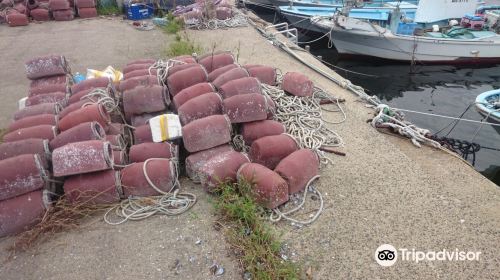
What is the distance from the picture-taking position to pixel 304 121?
4.62 meters

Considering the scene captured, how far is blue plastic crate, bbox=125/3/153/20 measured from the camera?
12070mm

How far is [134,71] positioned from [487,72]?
12.2 meters

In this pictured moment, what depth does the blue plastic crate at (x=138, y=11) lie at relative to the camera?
1207 cm

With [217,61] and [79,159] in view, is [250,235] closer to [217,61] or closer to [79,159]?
[79,159]

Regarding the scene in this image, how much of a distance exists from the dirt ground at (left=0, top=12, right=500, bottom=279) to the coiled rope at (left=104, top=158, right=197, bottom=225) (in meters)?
0.07

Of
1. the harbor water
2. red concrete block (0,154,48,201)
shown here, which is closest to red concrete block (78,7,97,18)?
the harbor water

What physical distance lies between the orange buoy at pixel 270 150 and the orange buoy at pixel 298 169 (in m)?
0.11

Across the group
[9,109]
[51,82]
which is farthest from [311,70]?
[9,109]

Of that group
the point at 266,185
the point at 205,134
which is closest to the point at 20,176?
the point at 205,134

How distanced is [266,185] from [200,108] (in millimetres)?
1268

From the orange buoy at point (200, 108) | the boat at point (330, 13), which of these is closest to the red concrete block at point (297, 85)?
the orange buoy at point (200, 108)

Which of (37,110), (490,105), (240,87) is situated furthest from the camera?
(490,105)

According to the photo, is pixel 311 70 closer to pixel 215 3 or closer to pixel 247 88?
pixel 247 88

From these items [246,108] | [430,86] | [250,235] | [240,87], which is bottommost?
[430,86]
